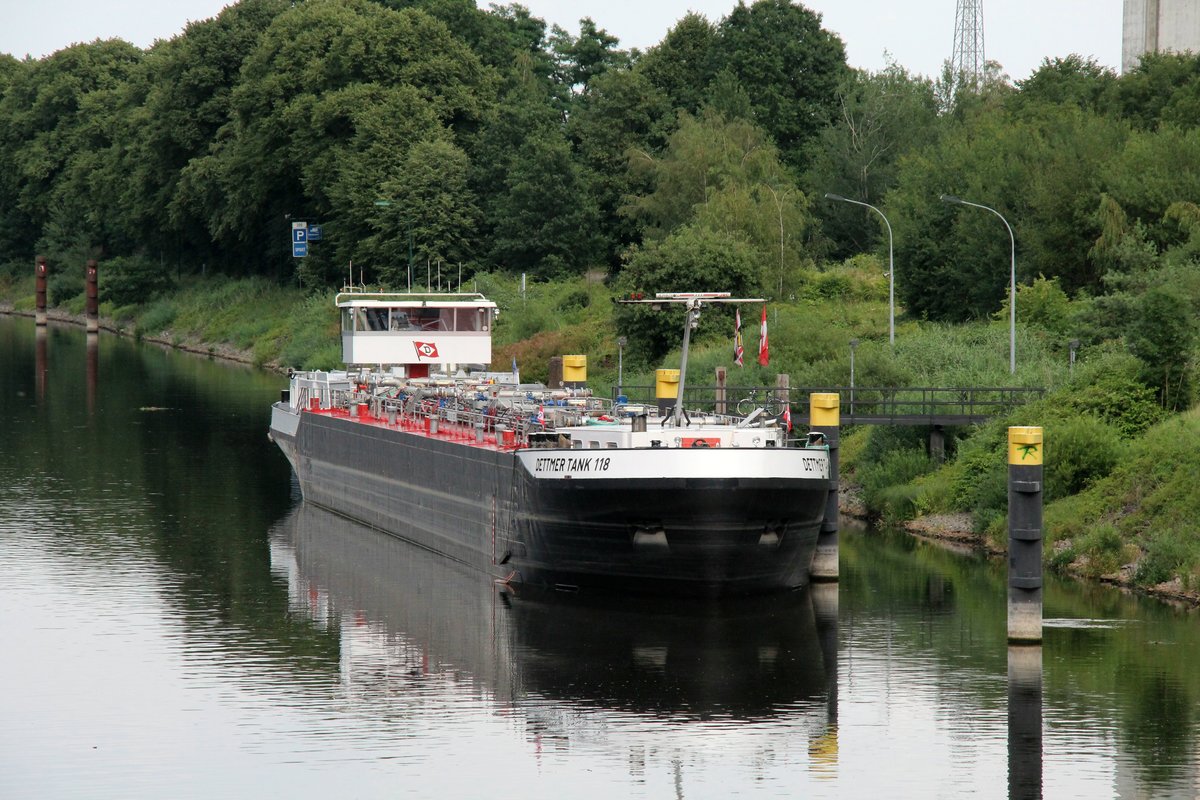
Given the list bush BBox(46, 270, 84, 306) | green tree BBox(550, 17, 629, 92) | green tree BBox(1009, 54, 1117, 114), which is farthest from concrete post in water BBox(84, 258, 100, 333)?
green tree BBox(1009, 54, 1117, 114)

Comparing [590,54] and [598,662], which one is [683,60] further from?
[598,662]

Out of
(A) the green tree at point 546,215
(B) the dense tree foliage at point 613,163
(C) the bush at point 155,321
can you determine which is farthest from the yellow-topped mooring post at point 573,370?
(C) the bush at point 155,321

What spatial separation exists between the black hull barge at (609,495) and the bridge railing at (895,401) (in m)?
7.30

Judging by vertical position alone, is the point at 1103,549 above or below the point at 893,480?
below

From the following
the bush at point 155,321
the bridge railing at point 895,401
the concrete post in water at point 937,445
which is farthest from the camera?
the bush at point 155,321

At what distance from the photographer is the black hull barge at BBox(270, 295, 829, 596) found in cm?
3666

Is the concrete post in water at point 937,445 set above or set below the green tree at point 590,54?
below

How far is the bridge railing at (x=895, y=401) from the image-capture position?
171 ft

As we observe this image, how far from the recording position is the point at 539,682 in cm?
3322

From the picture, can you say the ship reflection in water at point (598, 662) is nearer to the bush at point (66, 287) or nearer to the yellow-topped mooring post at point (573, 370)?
the yellow-topped mooring post at point (573, 370)

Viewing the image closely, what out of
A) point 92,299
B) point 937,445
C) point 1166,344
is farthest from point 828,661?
point 92,299

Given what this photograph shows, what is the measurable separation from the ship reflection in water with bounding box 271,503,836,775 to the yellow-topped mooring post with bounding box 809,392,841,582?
1.42m

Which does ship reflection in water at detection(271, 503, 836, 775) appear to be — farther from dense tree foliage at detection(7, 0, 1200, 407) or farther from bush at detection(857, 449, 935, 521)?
dense tree foliage at detection(7, 0, 1200, 407)

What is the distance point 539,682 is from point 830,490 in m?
10.2
